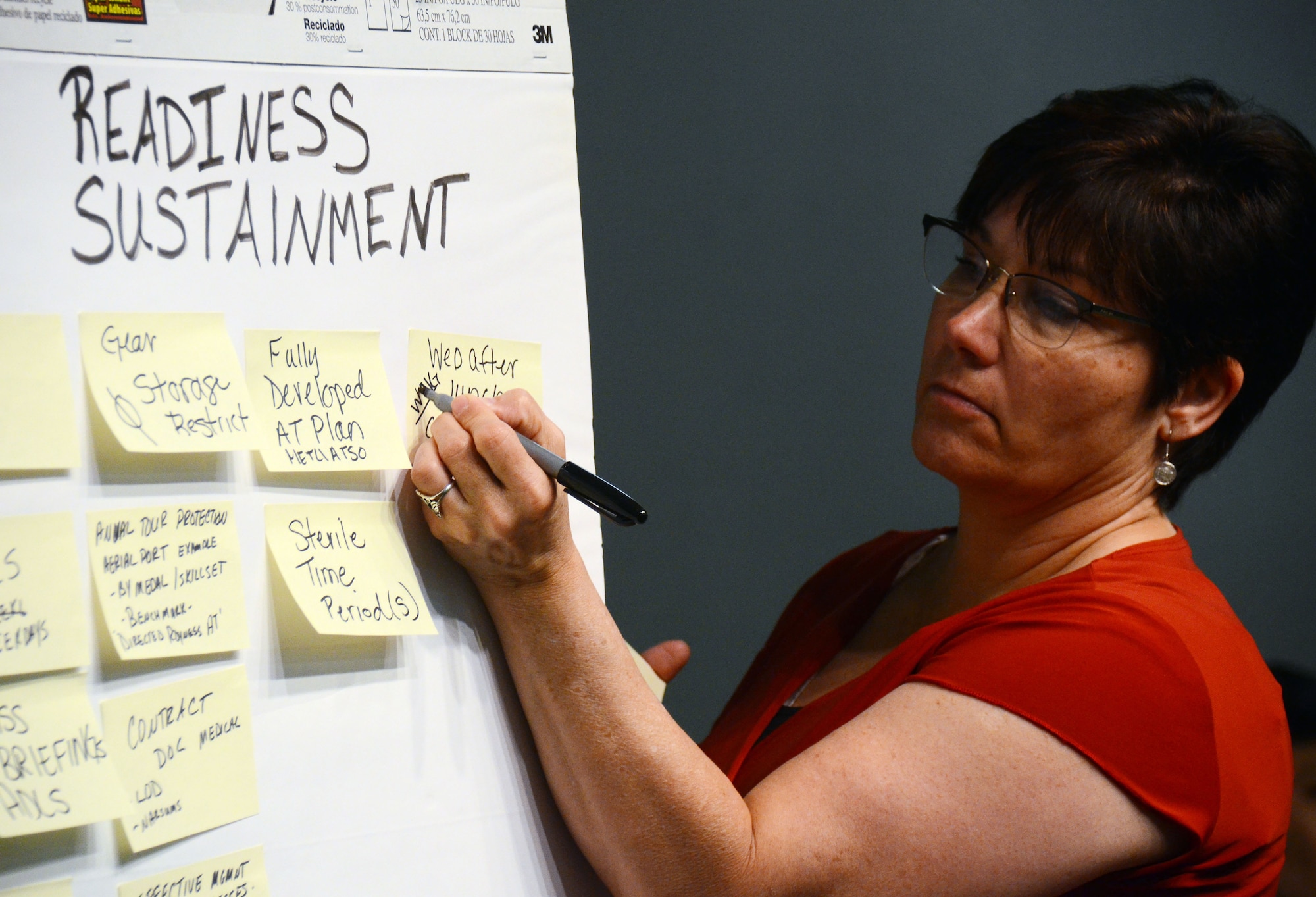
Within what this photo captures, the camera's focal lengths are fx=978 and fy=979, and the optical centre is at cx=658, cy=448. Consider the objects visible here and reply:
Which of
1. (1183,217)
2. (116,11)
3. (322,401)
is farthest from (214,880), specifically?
(1183,217)

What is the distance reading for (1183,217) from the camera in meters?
0.83

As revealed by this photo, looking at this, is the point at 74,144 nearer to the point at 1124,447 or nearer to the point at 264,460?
the point at 264,460

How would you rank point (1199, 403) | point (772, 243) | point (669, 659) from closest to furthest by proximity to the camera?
1. point (1199, 403)
2. point (669, 659)
3. point (772, 243)

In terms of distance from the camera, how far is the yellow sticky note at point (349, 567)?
0.62 meters

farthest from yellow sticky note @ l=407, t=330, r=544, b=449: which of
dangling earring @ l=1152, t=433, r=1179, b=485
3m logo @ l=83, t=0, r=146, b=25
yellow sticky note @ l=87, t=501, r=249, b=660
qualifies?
dangling earring @ l=1152, t=433, r=1179, b=485

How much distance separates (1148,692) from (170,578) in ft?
2.19

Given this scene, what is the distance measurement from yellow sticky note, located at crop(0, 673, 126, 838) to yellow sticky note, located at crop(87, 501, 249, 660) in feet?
0.13

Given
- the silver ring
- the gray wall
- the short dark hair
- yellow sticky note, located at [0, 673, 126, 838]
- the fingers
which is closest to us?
yellow sticky note, located at [0, 673, 126, 838]

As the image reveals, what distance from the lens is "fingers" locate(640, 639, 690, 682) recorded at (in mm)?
1037

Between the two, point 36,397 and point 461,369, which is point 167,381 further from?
point 461,369

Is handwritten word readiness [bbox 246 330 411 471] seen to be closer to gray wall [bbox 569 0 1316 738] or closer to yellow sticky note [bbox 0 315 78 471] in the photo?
yellow sticky note [bbox 0 315 78 471]

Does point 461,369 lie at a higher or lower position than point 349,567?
higher

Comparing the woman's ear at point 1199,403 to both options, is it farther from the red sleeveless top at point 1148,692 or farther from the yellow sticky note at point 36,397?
the yellow sticky note at point 36,397

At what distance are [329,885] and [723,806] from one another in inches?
10.3
